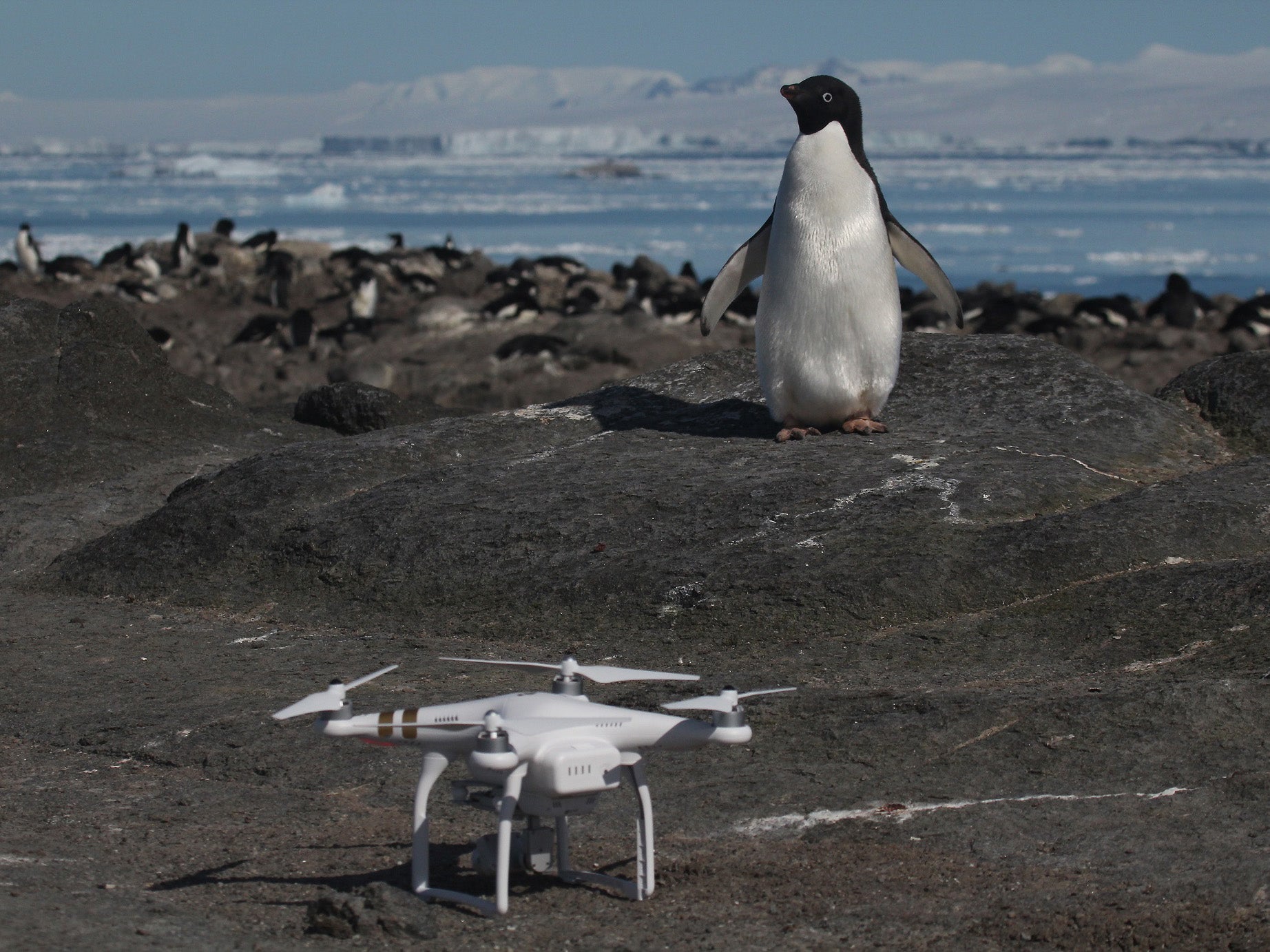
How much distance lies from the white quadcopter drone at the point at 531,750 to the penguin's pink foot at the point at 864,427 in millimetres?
4618

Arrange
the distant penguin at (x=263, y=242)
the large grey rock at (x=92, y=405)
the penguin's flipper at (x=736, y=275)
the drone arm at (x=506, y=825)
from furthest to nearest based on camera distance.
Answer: the distant penguin at (x=263, y=242) → the large grey rock at (x=92, y=405) → the penguin's flipper at (x=736, y=275) → the drone arm at (x=506, y=825)

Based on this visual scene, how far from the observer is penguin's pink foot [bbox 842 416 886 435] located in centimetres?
817

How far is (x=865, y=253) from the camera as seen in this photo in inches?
318

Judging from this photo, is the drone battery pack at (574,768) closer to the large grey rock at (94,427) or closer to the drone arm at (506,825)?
the drone arm at (506,825)

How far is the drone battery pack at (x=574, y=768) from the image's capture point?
11.6 feet

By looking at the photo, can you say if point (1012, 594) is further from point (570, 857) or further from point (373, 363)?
point (373, 363)

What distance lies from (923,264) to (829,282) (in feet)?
3.08

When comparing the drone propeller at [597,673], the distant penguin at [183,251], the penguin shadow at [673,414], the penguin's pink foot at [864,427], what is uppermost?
the drone propeller at [597,673]

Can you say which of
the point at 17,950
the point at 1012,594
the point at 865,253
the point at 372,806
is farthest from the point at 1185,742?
the point at 865,253

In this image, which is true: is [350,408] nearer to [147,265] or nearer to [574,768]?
[574,768]

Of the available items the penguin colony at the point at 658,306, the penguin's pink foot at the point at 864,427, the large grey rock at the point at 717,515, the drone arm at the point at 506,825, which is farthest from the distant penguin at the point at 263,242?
the drone arm at the point at 506,825

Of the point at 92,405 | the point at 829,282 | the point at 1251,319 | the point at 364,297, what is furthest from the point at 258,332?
the point at 829,282

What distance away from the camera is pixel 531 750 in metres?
3.54

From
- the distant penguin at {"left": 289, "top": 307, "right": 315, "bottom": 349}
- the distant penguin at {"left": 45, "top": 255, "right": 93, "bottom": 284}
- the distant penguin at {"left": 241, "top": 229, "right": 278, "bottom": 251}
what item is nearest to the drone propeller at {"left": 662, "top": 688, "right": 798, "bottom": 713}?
the distant penguin at {"left": 289, "top": 307, "right": 315, "bottom": 349}
